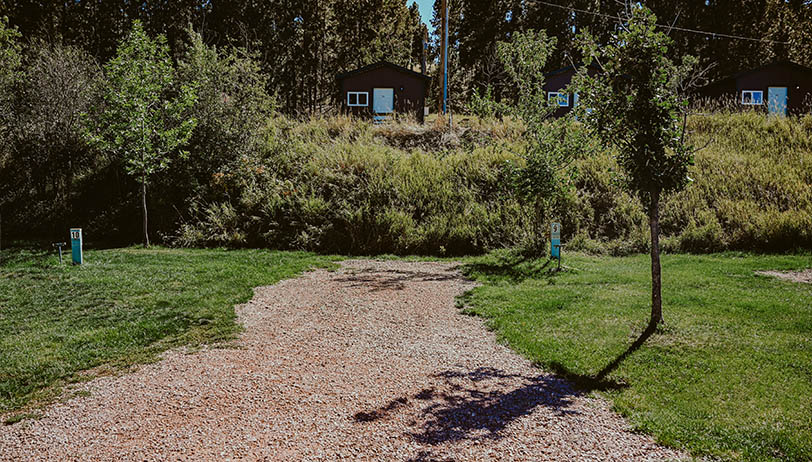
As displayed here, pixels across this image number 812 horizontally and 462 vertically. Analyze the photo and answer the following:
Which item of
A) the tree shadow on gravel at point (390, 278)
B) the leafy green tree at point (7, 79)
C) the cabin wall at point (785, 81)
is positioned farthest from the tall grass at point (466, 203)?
the cabin wall at point (785, 81)

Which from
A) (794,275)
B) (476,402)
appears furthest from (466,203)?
(476,402)

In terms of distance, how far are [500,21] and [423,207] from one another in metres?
31.4

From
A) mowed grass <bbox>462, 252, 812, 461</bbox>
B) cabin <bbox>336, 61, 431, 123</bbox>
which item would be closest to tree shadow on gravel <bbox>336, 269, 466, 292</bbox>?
mowed grass <bbox>462, 252, 812, 461</bbox>

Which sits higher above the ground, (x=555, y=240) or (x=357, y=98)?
(x=357, y=98)

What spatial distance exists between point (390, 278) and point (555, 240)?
371cm

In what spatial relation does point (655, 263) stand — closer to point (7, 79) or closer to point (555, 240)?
point (555, 240)

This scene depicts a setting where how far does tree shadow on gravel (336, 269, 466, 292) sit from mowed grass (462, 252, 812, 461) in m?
0.74

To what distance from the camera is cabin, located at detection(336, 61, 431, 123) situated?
87.0 feet

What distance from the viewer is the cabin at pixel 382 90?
26.5m

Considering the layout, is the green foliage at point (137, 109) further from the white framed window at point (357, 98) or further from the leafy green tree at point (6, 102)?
the white framed window at point (357, 98)

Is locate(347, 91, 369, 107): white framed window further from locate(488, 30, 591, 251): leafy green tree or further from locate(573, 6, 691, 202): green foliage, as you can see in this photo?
locate(573, 6, 691, 202): green foliage

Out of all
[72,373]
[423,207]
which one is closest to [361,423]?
[72,373]

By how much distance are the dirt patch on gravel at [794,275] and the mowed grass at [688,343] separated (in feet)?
1.17

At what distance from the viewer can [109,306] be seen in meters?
8.09
